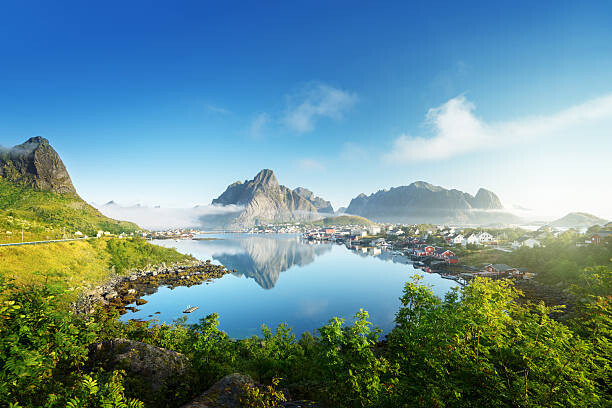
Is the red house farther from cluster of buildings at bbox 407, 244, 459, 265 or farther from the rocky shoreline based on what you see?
the rocky shoreline

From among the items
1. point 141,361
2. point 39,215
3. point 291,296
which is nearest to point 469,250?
point 291,296

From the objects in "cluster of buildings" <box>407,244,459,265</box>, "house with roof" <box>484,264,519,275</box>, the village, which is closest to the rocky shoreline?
the village

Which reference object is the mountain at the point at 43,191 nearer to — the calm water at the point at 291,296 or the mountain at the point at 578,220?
the calm water at the point at 291,296

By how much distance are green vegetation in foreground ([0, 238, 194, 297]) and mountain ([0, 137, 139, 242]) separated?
2575 centimetres

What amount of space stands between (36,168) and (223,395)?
144287 mm

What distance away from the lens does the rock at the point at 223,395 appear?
18.0 feet

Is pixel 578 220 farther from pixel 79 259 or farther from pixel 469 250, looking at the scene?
pixel 79 259

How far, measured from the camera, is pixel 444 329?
6.37m

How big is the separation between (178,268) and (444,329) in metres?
55.0

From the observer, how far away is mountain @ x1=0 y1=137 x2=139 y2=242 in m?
69.1

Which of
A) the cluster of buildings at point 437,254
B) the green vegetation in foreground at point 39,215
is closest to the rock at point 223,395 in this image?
the green vegetation in foreground at point 39,215

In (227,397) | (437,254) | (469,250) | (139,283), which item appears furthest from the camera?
(469,250)

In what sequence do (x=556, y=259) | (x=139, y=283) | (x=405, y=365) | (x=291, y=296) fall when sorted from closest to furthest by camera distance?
(x=405, y=365), (x=291, y=296), (x=139, y=283), (x=556, y=259)

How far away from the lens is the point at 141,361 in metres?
6.65
